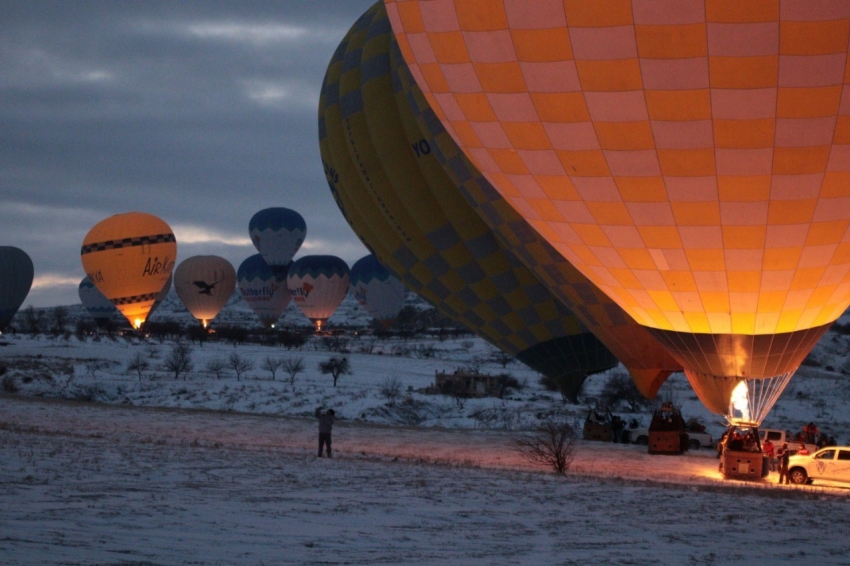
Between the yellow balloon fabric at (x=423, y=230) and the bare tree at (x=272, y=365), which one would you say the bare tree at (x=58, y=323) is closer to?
the bare tree at (x=272, y=365)

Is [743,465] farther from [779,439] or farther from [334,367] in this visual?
[334,367]

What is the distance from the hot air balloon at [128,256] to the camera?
44.7 meters

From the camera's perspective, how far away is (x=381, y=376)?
1815 inches

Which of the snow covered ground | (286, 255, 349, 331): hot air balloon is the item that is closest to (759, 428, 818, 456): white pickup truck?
the snow covered ground

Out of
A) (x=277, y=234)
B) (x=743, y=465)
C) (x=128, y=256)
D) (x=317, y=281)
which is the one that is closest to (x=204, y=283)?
(x=277, y=234)

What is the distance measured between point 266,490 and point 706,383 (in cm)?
696

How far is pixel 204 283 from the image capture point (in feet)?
201

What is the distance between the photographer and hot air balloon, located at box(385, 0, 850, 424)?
1037cm

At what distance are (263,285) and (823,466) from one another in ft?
170

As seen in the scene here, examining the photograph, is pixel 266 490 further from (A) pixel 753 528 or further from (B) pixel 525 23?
(B) pixel 525 23

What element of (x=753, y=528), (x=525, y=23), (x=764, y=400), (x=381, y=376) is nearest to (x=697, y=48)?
(x=525, y=23)

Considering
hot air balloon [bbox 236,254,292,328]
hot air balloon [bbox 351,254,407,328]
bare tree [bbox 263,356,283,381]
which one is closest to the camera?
bare tree [bbox 263,356,283,381]

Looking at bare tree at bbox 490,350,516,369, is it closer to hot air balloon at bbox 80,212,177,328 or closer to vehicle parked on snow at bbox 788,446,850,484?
hot air balloon at bbox 80,212,177,328

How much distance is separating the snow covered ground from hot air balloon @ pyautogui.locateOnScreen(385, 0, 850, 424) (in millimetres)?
2314
